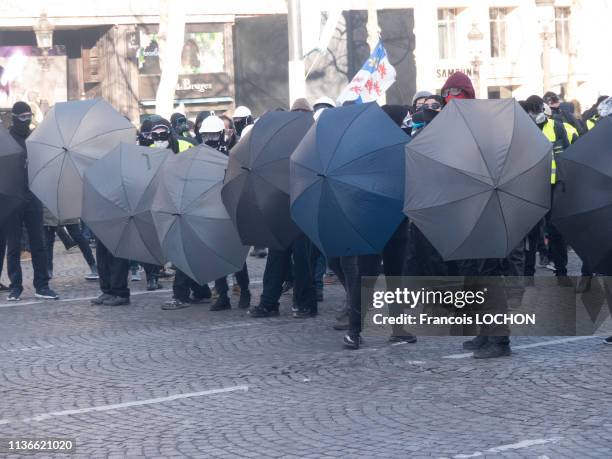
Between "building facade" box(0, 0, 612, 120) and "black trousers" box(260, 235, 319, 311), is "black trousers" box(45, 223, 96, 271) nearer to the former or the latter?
"black trousers" box(260, 235, 319, 311)

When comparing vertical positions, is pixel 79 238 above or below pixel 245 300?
above

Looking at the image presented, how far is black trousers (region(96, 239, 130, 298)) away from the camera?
43.8 feet

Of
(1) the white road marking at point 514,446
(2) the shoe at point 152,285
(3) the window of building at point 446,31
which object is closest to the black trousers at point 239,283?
(2) the shoe at point 152,285

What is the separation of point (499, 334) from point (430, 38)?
3237cm

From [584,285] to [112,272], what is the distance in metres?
4.77

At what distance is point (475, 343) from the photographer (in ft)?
32.7

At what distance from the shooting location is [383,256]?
1041 cm

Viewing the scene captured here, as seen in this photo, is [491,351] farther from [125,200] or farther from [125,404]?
[125,200]

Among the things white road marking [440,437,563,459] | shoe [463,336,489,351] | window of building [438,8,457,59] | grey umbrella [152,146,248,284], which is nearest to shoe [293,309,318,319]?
grey umbrella [152,146,248,284]

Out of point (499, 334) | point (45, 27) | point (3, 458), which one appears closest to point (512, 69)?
point (45, 27)

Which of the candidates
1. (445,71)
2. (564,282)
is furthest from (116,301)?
(445,71)

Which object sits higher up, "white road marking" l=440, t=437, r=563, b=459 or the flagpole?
the flagpole

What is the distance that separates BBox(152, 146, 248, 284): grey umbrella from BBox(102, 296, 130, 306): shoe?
1.90m

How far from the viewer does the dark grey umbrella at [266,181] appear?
35.7 feet
